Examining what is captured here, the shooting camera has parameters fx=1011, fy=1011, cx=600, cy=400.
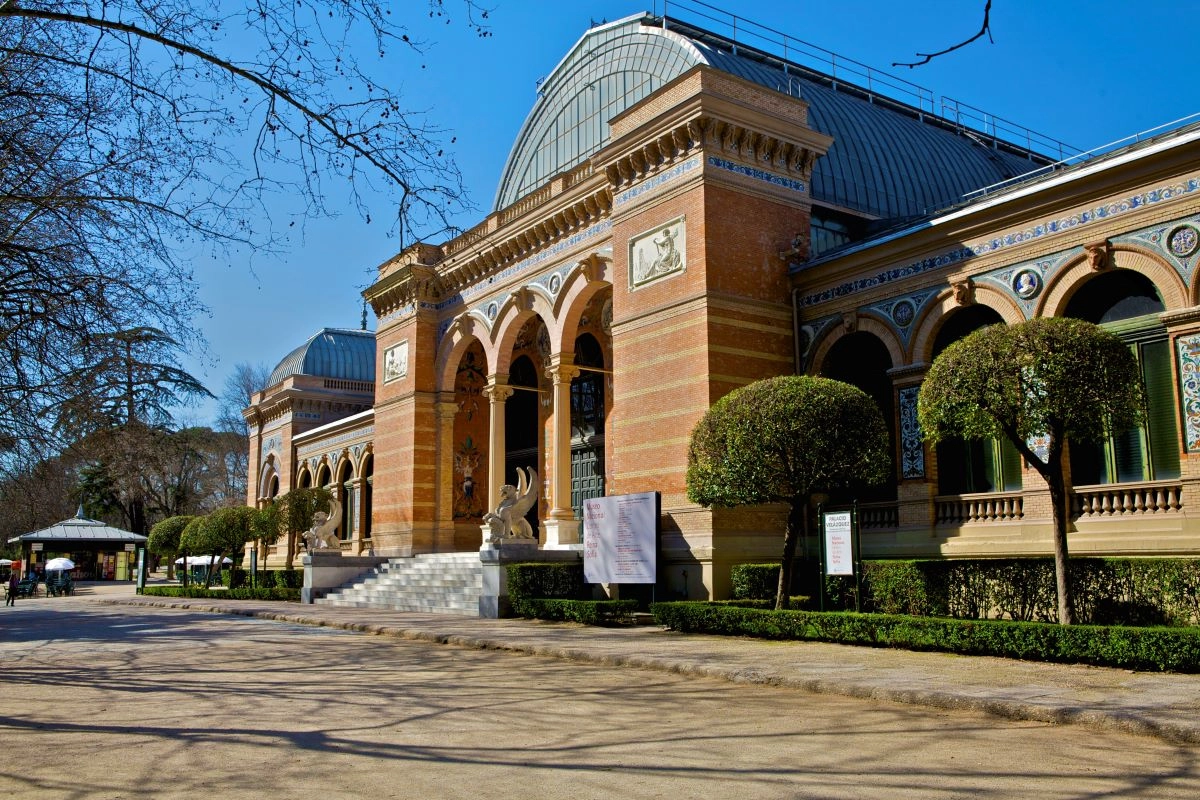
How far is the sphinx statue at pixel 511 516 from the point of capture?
64.3 ft

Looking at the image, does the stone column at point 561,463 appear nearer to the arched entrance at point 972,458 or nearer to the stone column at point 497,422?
the stone column at point 497,422

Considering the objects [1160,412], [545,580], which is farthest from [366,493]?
[1160,412]

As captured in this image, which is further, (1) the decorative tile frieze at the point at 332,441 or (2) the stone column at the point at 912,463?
(1) the decorative tile frieze at the point at 332,441

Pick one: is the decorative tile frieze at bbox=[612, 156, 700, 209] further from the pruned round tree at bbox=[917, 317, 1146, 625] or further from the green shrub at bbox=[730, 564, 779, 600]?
the pruned round tree at bbox=[917, 317, 1146, 625]

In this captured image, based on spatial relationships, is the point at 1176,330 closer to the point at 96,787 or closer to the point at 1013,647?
the point at 1013,647

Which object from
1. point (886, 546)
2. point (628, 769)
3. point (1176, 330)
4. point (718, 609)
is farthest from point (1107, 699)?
point (886, 546)

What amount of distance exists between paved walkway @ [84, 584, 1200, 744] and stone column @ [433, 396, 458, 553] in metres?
12.0

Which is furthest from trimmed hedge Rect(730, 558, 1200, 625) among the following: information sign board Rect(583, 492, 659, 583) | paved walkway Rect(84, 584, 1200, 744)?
information sign board Rect(583, 492, 659, 583)

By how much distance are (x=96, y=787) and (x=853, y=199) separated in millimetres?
21557

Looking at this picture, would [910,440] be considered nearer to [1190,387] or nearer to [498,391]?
[1190,387]

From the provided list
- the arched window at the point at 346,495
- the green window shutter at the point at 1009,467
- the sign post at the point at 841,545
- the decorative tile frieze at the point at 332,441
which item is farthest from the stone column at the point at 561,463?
the arched window at the point at 346,495

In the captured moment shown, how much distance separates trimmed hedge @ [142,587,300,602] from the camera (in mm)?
28453

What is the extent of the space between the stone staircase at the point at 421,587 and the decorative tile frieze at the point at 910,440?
875cm

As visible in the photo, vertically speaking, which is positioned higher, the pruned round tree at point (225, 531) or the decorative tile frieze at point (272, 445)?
the decorative tile frieze at point (272, 445)
